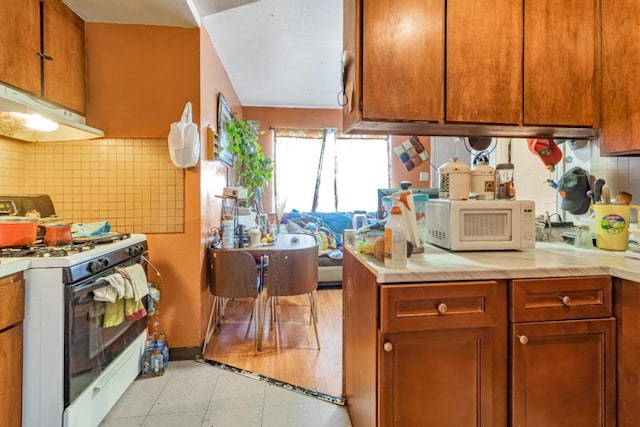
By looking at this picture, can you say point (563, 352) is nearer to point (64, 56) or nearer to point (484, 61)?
point (484, 61)

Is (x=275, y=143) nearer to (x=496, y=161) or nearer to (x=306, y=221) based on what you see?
(x=306, y=221)

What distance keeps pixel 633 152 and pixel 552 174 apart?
69cm

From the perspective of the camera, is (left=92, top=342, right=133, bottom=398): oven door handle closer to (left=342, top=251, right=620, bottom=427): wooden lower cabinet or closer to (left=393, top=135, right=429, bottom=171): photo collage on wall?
(left=342, top=251, right=620, bottom=427): wooden lower cabinet

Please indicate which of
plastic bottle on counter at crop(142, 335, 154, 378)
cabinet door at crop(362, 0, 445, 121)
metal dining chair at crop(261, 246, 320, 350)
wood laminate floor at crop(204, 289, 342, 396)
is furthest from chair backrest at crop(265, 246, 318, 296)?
cabinet door at crop(362, 0, 445, 121)

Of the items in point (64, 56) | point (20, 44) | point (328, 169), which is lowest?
point (328, 169)

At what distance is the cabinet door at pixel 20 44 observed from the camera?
4.80ft

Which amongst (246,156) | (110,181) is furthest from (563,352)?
(246,156)

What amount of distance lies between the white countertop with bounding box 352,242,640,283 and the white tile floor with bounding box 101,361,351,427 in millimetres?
1026

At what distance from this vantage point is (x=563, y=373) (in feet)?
3.79

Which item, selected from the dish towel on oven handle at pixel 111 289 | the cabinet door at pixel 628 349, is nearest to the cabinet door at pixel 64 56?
the dish towel on oven handle at pixel 111 289

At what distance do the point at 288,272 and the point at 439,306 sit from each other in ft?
4.89

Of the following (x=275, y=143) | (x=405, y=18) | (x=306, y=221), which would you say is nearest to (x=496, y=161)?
(x=405, y=18)

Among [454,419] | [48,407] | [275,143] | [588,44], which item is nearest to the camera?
[454,419]

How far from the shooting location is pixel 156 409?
177 cm
